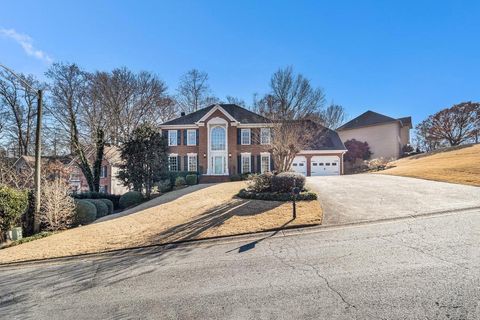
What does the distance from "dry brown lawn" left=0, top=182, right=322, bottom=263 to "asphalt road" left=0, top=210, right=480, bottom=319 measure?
89cm

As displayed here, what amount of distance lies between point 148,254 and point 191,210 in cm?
456

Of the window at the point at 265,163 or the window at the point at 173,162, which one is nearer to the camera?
the window at the point at 265,163

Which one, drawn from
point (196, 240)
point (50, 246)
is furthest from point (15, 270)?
point (196, 240)

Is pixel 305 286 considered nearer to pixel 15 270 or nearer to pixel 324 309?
pixel 324 309

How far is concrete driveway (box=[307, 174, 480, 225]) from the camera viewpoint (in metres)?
8.68

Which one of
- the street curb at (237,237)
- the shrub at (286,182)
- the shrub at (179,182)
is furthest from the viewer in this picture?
the shrub at (179,182)

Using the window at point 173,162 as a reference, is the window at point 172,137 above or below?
above

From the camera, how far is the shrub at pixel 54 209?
1106cm

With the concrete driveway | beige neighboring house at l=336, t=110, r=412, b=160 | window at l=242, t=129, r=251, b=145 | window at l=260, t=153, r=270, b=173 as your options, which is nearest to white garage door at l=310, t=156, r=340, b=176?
window at l=260, t=153, r=270, b=173

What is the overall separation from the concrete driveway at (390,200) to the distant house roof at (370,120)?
26.8 metres

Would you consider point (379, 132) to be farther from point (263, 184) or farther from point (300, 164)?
point (263, 184)

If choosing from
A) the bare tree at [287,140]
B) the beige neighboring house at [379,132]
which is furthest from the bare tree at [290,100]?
the beige neighboring house at [379,132]

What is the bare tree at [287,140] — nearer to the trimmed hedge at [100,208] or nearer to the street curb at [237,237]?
the street curb at [237,237]

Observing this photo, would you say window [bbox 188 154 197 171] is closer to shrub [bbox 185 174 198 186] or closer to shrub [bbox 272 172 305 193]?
shrub [bbox 185 174 198 186]
